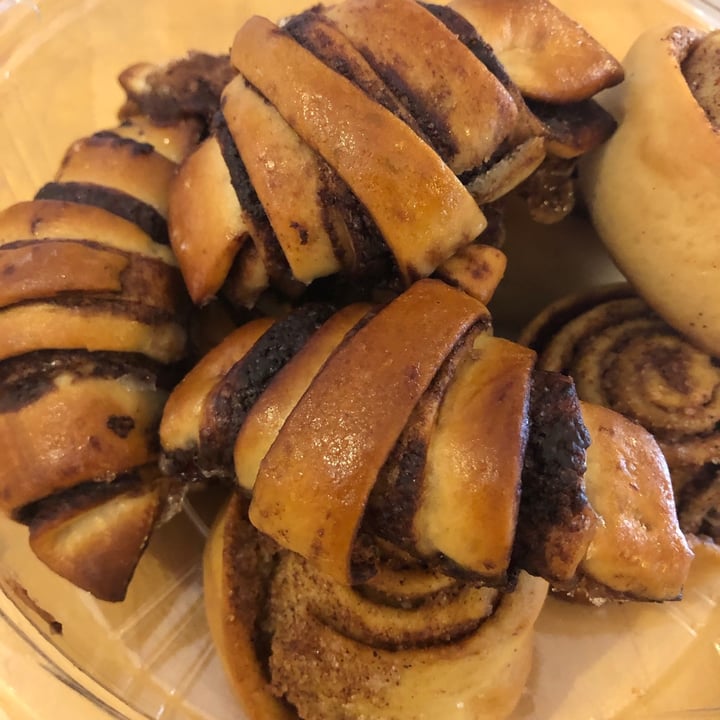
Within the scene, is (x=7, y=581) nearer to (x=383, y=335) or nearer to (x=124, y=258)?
(x=124, y=258)

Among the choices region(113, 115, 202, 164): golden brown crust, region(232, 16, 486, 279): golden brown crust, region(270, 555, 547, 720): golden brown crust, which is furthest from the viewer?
→ region(113, 115, 202, 164): golden brown crust

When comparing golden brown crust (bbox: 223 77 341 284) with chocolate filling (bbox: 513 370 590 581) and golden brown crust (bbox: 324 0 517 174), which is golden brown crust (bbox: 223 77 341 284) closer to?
golden brown crust (bbox: 324 0 517 174)

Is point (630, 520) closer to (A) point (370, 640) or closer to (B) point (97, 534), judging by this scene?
(A) point (370, 640)

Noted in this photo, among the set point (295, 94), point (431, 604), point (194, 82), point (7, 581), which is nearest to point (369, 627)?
point (431, 604)

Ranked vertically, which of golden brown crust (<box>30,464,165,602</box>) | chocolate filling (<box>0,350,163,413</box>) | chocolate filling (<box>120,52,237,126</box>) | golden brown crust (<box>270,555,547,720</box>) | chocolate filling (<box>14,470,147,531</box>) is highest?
chocolate filling (<box>120,52,237,126</box>)

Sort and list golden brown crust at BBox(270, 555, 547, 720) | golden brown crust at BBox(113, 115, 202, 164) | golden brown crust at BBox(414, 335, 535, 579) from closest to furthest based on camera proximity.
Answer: golden brown crust at BBox(414, 335, 535, 579) → golden brown crust at BBox(270, 555, 547, 720) → golden brown crust at BBox(113, 115, 202, 164)

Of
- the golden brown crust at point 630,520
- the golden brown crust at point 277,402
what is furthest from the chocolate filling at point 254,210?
the golden brown crust at point 630,520

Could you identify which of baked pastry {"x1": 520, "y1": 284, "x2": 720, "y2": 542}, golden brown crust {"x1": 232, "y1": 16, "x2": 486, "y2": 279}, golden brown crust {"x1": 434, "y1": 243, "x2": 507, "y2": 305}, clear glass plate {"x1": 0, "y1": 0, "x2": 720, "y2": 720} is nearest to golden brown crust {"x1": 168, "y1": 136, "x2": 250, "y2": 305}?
golden brown crust {"x1": 232, "y1": 16, "x2": 486, "y2": 279}
